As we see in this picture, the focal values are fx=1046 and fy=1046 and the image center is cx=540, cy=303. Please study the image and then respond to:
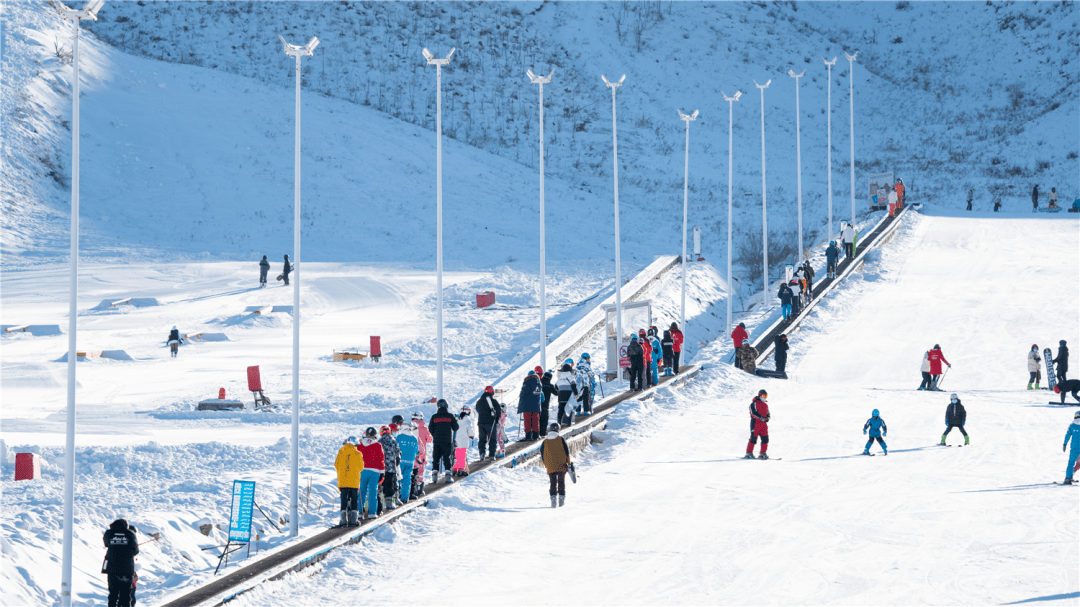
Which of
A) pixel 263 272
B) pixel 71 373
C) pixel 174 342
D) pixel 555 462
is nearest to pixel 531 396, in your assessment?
pixel 555 462

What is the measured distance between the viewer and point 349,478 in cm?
1337

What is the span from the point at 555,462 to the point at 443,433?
6.35 feet

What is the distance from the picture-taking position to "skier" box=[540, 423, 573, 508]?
48.9ft

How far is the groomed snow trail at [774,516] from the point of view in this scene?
11297 millimetres

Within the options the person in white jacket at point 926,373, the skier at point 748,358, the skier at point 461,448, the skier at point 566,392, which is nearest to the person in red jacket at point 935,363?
the person in white jacket at point 926,373

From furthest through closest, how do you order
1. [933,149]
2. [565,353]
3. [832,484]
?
1. [933,149]
2. [565,353]
3. [832,484]

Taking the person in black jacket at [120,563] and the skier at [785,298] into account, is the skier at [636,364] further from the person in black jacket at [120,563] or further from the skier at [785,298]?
the person in black jacket at [120,563]

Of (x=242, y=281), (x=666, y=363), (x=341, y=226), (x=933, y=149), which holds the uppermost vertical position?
(x=933, y=149)

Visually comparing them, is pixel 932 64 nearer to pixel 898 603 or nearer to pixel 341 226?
pixel 341 226

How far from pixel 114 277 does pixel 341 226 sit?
12909mm

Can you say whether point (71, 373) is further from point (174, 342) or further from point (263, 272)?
point (263, 272)

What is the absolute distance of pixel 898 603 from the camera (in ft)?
34.9

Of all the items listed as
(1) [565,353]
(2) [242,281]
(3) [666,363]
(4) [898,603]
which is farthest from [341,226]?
(4) [898,603]

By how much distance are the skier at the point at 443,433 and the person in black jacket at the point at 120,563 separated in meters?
5.91
